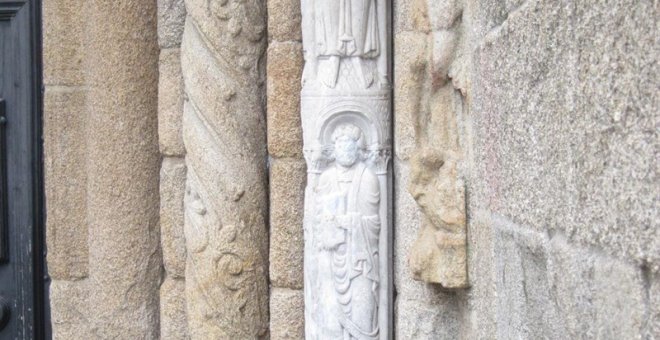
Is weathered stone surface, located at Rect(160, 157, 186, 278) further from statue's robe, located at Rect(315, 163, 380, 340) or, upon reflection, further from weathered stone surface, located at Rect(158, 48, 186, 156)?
statue's robe, located at Rect(315, 163, 380, 340)

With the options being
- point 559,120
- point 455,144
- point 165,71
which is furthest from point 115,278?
point 559,120

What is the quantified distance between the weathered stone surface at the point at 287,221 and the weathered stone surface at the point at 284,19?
12.4 inches

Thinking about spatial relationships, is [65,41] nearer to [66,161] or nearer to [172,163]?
[66,161]

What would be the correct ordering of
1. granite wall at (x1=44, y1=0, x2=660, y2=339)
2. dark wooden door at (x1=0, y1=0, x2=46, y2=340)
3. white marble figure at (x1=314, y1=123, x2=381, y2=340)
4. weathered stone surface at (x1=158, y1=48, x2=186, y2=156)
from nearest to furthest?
1. granite wall at (x1=44, y1=0, x2=660, y2=339)
2. white marble figure at (x1=314, y1=123, x2=381, y2=340)
3. weathered stone surface at (x1=158, y1=48, x2=186, y2=156)
4. dark wooden door at (x1=0, y1=0, x2=46, y2=340)

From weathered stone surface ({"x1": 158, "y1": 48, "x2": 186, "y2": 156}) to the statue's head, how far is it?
575 mm

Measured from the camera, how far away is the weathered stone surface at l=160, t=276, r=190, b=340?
9.02 ft

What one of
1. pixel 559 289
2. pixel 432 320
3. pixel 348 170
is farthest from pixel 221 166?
pixel 559 289

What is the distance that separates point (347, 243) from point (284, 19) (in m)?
0.67

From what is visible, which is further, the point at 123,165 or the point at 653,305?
the point at 123,165

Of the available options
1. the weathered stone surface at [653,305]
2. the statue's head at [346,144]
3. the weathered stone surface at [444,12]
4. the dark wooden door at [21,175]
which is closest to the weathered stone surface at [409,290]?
the statue's head at [346,144]

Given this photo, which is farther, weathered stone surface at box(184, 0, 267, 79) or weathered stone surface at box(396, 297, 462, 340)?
weathered stone surface at box(184, 0, 267, 79)

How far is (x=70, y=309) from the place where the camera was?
2984 millimetres

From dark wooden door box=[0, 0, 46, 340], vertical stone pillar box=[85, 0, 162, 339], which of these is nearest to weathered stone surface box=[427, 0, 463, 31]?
vertical stone pillar box=[85, 0, 162, 339]

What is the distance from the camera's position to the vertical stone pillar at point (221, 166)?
252cm
